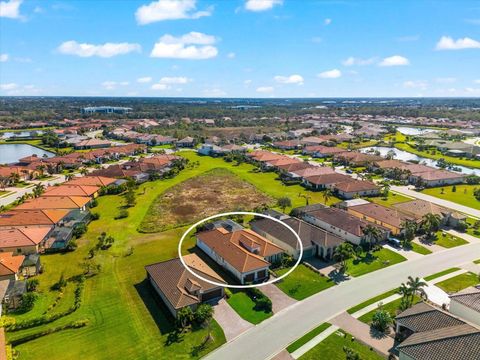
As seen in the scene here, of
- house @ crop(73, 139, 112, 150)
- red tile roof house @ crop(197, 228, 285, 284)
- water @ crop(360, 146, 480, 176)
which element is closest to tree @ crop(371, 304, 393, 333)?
red tile roof house @ crop(197, 228, 285, 284)

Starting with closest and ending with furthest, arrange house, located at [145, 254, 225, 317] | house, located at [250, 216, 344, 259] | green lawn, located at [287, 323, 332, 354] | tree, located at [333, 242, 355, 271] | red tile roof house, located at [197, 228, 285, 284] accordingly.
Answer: green lawn, located at [287, 323, 332, 354] → house, located at [145, 254, 225, 317] → red tile roof house, located at [197, 228, 285, 284] → tree, located at [333, 242, 355, 271] → house, located at [250, 216, 344, 259]

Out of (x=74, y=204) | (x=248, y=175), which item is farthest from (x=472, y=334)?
(x=248, y=175)

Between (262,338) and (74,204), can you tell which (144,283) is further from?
(74,204)

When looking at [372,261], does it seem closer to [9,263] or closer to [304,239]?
[304,239]

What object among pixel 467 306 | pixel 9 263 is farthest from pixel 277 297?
pixel 9 263

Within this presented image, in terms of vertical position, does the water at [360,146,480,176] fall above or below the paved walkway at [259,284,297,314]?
above

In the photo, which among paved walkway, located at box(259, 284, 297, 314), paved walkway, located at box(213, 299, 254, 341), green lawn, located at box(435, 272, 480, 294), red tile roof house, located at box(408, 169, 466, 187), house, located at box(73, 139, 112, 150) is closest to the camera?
paved walkway, located at box(213, 299, 254, 341)

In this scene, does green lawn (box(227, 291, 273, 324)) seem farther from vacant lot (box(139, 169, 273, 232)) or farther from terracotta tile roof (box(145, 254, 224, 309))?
vacant lot (box(139, 169, 273, 232))
